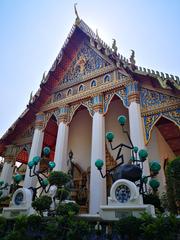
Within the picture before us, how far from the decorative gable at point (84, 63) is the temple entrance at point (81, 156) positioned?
1.48 m

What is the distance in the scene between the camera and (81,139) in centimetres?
891

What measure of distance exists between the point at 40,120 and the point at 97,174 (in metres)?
4.18

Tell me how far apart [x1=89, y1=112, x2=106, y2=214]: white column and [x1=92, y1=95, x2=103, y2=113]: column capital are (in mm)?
170

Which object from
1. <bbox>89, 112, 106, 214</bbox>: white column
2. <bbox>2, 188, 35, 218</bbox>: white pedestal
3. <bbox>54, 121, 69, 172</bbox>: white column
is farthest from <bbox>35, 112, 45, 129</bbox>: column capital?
<bbox>2, 188, 35, 218</bbox>: white pedestal

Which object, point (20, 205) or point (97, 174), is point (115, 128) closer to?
point (97, 174)

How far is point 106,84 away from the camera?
7277 millimetres

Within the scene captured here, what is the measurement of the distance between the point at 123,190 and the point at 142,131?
242cm

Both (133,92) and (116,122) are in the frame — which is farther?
(116,122)

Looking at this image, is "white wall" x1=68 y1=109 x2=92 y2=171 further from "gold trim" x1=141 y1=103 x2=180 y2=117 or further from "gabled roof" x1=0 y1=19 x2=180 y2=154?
"gold trim" x1=141 y1=103 x2=180 y2=117

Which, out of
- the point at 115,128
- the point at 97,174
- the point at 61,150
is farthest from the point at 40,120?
the point at 97,174

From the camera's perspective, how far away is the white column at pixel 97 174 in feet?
17.4

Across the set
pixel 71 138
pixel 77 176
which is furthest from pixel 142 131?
pixel 71 138

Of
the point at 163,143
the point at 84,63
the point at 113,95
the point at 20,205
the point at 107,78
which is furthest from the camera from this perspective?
the point at 84,63

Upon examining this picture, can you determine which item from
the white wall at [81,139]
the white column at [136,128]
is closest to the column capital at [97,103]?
the white column at [136,128]
